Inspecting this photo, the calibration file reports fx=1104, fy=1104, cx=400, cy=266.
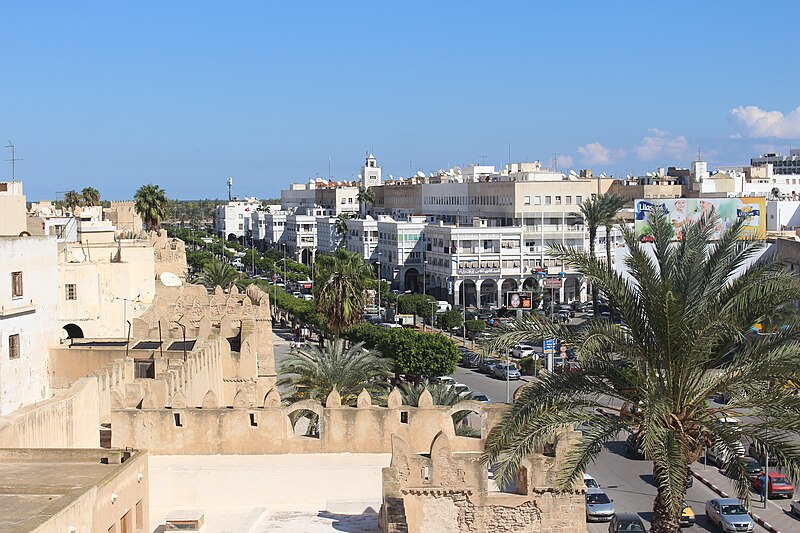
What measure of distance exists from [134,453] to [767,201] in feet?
Answer: 294

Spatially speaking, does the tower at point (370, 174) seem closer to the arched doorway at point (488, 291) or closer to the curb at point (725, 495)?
the arched doorway at point (488, 291)

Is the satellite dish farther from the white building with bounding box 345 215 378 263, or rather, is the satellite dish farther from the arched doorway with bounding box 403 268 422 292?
the white building with bounding box 345 215 378 263

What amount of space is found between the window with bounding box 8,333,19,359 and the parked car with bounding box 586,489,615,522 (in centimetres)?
1399

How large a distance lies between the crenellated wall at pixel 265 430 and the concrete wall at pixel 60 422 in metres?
0.46

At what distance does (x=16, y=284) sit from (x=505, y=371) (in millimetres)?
31625

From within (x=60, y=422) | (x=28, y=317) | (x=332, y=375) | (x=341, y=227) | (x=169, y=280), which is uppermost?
(x=28, y=317)

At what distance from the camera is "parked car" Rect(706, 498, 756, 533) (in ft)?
84.9

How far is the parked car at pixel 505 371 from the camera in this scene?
48.5 m

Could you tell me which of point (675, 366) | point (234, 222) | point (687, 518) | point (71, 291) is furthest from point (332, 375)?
point (234, 222)

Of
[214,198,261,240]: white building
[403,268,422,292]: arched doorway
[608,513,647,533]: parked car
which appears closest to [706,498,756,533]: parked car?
[608,513,647,533]: parked car

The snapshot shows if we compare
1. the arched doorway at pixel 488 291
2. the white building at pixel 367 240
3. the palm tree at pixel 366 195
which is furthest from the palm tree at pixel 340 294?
the palm tree at pixel 366 195

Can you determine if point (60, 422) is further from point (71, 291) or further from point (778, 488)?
point (778, 488)

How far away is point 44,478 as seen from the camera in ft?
38.0

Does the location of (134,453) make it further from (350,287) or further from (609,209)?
(609,209)
